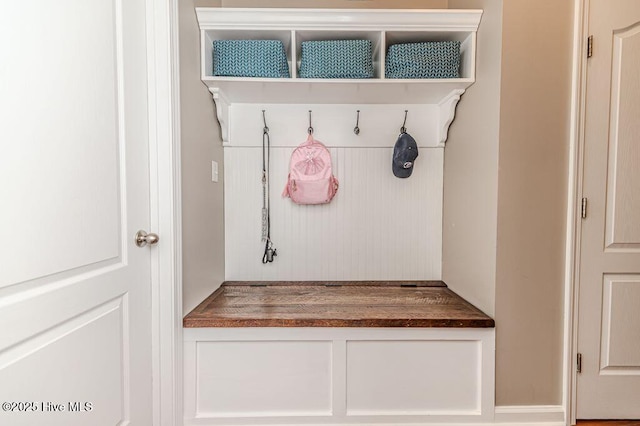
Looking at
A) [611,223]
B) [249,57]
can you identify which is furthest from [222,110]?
[611,223]

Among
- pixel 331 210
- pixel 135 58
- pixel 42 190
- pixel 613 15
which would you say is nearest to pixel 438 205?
pixel 331 210

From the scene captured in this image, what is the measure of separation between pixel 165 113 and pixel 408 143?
122 cm

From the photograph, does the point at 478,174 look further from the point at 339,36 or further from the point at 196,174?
the point at 196,174

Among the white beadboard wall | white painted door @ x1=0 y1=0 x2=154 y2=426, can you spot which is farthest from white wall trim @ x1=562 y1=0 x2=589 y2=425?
white painted door @ x1=0 y1=0 x2=154 y2=426

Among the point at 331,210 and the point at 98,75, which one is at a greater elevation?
the point at 98,75

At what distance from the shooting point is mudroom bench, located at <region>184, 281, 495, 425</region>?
1271 millimetres

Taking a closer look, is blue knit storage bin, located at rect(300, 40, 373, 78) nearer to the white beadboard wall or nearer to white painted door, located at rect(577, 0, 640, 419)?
the white beadboard wall

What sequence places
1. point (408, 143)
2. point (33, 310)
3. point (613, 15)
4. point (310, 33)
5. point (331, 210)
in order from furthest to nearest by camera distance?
point (331, 210) → point (408, 143) → point (310, 33) → point (613, 15) → point (33, 310)

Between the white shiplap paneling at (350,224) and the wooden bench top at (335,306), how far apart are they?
0.28ft

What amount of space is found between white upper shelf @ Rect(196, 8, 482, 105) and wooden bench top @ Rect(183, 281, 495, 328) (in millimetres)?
1062

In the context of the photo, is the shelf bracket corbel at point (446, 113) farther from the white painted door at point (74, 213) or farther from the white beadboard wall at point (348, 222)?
the white painted door at point (74, 213)

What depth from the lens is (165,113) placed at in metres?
1.15

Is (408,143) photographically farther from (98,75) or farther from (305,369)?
(98,75)

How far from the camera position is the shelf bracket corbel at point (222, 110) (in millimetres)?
1538
